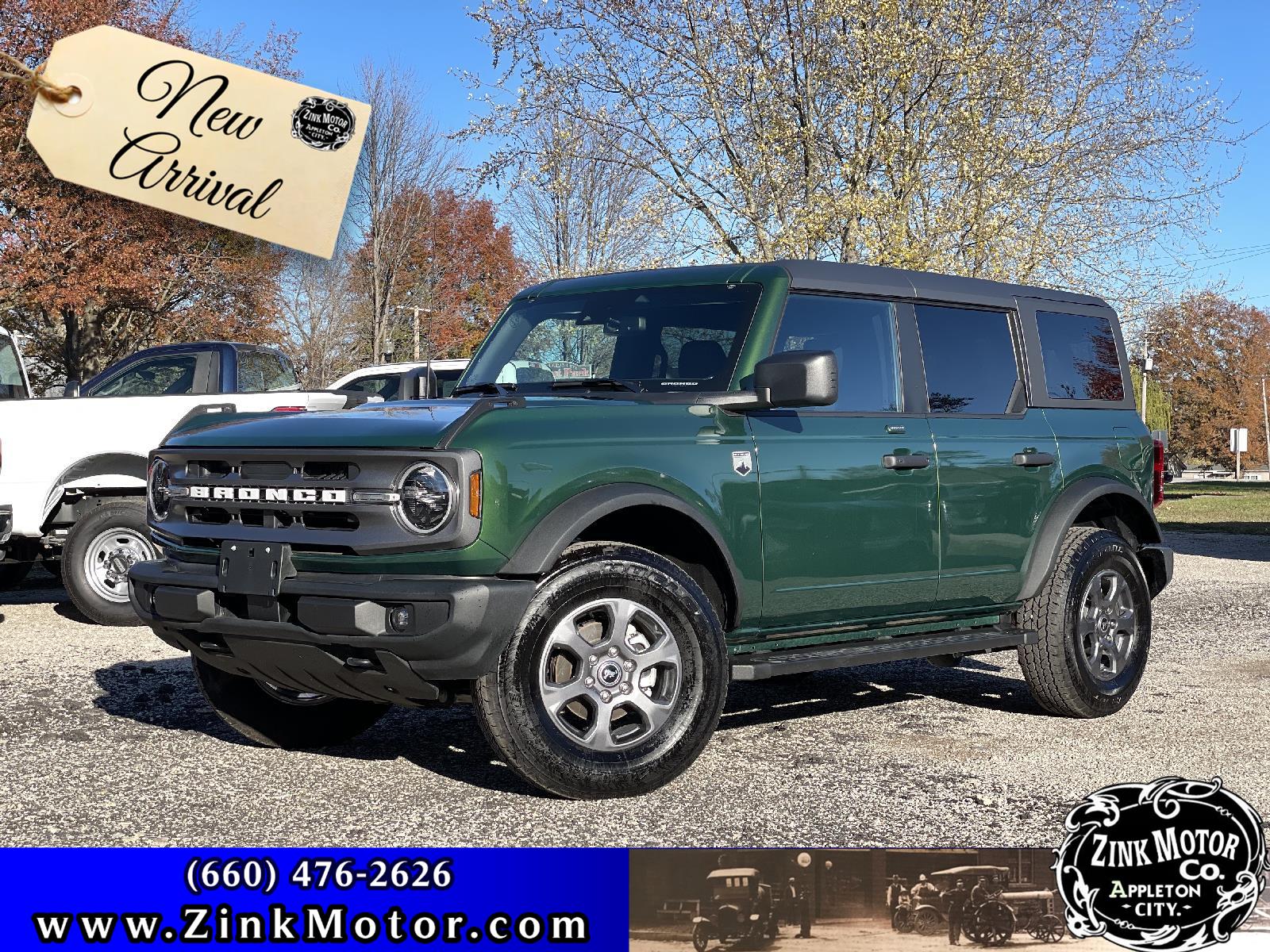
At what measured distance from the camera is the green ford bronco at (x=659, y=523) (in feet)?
16.3

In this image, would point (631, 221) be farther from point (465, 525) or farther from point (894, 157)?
point (465, 525)

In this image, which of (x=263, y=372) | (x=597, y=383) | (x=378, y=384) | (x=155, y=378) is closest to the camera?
(x=597, y=383)

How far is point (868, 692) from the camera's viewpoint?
7879mm

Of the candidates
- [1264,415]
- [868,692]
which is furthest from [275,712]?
[1264,415]

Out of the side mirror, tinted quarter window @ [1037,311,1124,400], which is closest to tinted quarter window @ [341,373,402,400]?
tinted quarter window @ [1037,311,1124,400]

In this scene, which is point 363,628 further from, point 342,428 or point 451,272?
point 451,272

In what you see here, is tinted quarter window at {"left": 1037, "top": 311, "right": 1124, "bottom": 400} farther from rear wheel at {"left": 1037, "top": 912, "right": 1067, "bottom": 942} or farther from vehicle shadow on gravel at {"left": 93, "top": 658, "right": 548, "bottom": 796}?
rear wheel at {"left": 1037, "top": 912, "right": 1067, "bottom": 942}

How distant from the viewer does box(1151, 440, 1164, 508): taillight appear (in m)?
7.88

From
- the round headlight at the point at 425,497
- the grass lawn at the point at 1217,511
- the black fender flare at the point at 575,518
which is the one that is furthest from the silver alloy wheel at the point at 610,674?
the grass lawn at the point at 1217,511

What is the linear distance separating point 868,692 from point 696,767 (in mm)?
2211

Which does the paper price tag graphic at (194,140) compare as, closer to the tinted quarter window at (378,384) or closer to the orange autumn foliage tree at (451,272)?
the tinted quarter window at (378,384)

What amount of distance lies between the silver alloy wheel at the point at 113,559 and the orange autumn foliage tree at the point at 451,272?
19.4m

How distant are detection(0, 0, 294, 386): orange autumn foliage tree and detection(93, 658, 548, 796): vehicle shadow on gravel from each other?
13139 millimetres

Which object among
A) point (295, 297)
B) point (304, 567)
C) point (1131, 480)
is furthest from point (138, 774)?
point (295, 297)
